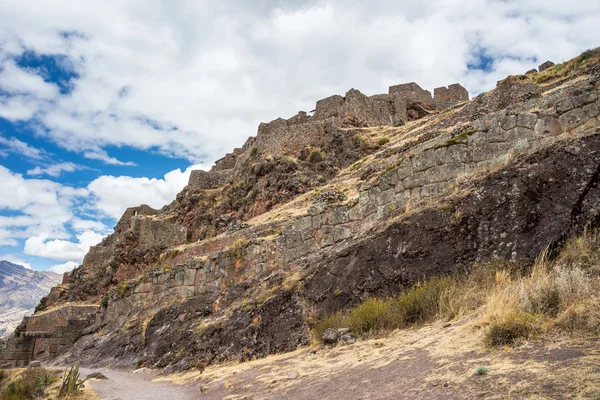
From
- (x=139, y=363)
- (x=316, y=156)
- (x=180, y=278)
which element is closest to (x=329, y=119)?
(x=316, y=156)

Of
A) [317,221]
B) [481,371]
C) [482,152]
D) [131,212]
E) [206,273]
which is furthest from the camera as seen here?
[131,212]

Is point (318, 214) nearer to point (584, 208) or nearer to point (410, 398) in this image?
point (584, 208)

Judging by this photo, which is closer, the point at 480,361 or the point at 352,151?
the point at 480,361

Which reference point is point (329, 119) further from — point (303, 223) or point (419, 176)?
point (419, 176)

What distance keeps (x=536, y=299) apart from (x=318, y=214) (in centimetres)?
824

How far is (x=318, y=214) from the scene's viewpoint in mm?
12320

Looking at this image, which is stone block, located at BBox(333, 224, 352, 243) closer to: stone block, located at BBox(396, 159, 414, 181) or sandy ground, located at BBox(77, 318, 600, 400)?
stone block, located at BBox(396, 159, 414, 181)

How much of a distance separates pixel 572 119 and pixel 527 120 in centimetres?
85

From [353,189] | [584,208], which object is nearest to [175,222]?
[353,189]

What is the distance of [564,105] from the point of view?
8.43 meters

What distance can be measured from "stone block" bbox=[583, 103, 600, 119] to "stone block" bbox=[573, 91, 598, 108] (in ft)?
0.29

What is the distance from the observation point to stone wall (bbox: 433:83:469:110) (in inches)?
A: 1592

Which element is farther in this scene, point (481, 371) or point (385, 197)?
point (385, 197)

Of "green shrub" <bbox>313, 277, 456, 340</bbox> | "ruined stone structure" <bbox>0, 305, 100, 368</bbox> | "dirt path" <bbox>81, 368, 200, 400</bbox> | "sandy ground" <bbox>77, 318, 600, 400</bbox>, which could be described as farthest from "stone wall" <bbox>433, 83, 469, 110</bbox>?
"sandy ground" <bbox>77, 318, 600, 400</bbox>
